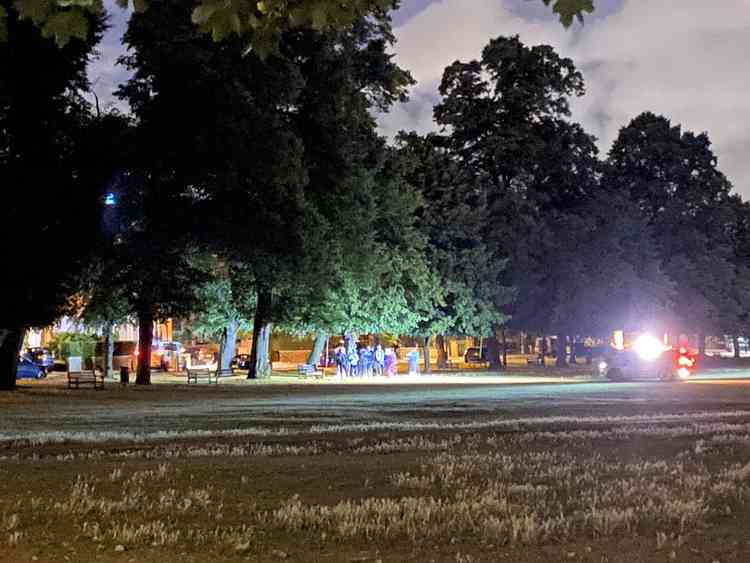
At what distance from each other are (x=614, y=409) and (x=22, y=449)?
13.1 m

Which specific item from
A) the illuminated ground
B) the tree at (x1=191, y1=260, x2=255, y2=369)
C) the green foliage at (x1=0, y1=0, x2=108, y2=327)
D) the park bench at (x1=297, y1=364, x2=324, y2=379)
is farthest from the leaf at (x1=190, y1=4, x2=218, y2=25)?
the park bench at (x1=297, y1=364, x2=324, y2=379)

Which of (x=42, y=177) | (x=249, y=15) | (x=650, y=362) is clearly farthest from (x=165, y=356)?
(x=249, y=15)

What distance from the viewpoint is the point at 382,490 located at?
8.97 metres

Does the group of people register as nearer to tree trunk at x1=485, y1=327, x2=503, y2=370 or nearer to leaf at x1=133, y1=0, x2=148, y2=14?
tree trunk at x1=485, y1=327, x2=503, y2=370

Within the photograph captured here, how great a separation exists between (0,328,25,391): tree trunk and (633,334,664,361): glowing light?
995 inches

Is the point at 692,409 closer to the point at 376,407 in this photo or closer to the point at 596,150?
the point at 376,407

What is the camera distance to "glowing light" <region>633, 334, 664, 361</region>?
40688 millimetres

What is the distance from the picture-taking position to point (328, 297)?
152 ft

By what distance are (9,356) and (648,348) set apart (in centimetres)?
2609

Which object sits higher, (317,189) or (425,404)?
(317,189)

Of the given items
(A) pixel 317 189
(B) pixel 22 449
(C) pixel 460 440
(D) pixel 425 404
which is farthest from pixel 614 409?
(A) pixel 317 189

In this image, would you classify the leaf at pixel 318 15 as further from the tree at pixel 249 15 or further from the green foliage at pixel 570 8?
the green foliage at pixel 570 8

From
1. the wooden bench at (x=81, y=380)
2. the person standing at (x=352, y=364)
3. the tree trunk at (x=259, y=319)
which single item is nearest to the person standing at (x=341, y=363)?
the person standing at (x=352, y=364)

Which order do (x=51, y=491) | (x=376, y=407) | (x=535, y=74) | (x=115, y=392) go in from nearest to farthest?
(x=51, y=491) → (x=376, y=407) → (x=115, y=392) → (x=535, y=74)
